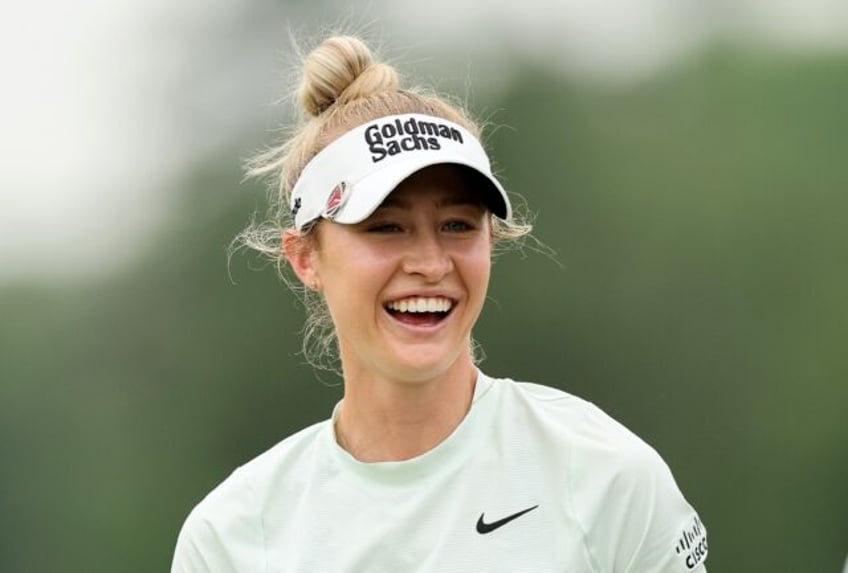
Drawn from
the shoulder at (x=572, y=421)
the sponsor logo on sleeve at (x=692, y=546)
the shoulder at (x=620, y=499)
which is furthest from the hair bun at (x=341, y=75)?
the sponsor logo on sleeve at (x=692, y=546)

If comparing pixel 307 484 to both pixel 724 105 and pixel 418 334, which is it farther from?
pixel 724 105

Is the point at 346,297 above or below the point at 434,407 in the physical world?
above

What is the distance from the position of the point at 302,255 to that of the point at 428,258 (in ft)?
1.33

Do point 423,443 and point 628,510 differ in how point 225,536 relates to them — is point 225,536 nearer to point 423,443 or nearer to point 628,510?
point 423,443

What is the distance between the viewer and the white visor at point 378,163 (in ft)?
7.50

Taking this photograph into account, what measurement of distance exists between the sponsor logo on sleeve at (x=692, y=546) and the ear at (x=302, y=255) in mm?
784

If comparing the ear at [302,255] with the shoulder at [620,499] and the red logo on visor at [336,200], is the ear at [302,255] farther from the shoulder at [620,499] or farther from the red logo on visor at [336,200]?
the shoulder at [620,499]

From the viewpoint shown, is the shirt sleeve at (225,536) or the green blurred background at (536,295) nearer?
the shirt sleeve at (225,536)

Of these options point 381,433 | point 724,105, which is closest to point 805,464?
point 724,105

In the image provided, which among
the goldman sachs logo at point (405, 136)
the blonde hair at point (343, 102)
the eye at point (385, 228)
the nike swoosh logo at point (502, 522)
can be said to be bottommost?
the nike swoosh logo at point (502, 522)

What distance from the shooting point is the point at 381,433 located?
96.6 inches

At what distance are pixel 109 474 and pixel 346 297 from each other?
640cm

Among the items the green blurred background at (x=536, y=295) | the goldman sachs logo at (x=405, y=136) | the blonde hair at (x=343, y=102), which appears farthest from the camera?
the green blurred background at (x=536, y=295)

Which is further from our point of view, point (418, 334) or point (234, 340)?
point (234, 340)
